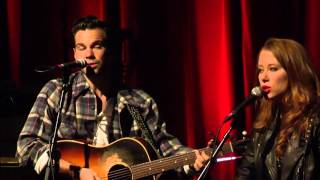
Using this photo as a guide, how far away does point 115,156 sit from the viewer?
3.30 metres

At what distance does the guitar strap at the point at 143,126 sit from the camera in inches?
136

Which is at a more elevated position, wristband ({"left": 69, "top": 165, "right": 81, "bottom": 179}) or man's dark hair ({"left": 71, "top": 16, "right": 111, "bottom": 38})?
man's dark hair ({"left": 71, "top": 16, "right": 111, "bottom": 38})

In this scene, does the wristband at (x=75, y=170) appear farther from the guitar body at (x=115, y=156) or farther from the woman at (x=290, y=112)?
the woman at (x=290, y=112)

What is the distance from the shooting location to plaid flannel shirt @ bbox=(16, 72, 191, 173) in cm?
348

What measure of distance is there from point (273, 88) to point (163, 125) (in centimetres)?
86

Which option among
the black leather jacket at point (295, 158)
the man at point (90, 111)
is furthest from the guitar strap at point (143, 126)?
the black leather jacket at point (295, 158)

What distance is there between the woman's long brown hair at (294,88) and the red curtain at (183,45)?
54cm

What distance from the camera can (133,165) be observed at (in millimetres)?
3285

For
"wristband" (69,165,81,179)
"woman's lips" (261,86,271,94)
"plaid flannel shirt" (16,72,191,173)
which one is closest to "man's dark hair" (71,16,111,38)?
"plaid flannel shirt" (16,72,191,173)

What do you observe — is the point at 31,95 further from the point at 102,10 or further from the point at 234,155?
the point at 234,155

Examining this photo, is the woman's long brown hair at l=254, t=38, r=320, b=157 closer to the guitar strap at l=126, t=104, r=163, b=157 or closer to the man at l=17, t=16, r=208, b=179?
the man at l=17, t=16, r=208, b=179

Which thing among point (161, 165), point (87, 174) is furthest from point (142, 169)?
point (87, 174)

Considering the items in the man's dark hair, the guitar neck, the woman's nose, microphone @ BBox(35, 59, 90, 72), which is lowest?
the guitar neck

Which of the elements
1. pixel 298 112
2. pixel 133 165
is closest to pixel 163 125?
pixel 133 165
